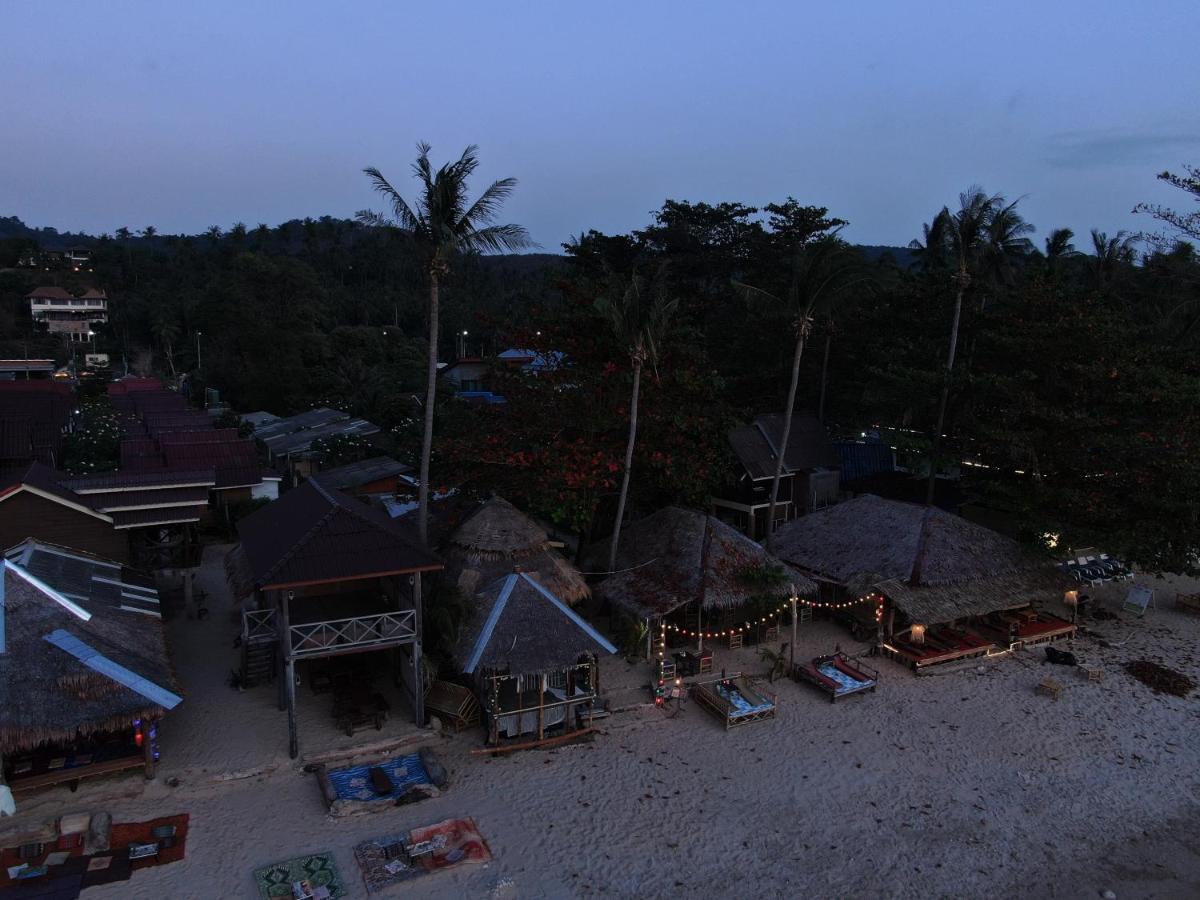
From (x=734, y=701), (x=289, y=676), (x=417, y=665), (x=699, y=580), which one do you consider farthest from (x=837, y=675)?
(x=289, y=676)

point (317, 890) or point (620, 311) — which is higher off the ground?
point (620, 311)

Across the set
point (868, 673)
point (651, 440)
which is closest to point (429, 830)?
point (868, 673)

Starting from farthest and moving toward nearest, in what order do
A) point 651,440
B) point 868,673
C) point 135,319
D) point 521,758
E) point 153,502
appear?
point 135,319
point 153,502
point 651,440
point 868,673
point 521,758

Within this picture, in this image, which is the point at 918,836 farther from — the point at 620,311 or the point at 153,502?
the point at 153,502

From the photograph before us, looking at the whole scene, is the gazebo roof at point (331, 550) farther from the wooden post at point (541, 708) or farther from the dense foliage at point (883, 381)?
the dense foliage at point (883, 381)

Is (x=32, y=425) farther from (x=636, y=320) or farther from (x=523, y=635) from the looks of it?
(x=523, y=635)

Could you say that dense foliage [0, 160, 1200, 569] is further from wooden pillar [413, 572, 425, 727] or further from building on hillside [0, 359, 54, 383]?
building on hillside [0, 359, 54, 383]
